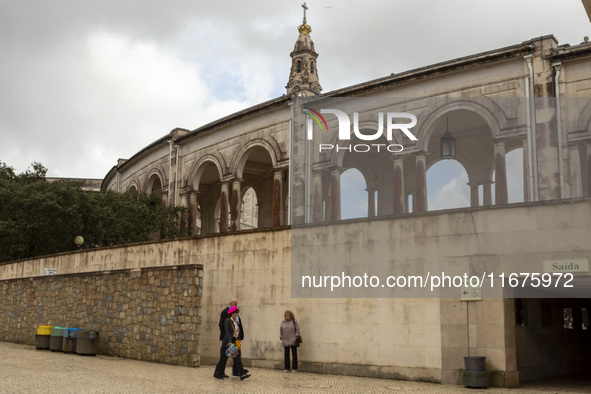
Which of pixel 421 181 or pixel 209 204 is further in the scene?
pixel 209 204

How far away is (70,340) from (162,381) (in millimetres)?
6647

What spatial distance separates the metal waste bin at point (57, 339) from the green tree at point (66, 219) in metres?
10.4

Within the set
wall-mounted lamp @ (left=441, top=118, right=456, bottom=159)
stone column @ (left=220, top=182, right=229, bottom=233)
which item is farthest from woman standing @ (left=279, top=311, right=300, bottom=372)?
stone column @ (left=220, top=182, right=229, bottom=233)

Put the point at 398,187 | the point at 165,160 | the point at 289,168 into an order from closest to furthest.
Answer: the point at 398,187, the point at 289,168, the point at 165,160

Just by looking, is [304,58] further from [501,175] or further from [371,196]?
[501,175]

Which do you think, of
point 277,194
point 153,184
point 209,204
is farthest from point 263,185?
point 277,194

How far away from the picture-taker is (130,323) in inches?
690

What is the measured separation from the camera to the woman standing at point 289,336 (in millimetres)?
14992

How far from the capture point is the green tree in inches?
1115

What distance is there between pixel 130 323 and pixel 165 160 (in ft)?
59.1

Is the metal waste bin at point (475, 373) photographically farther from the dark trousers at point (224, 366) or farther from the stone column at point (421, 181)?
the stone column at point (421, 181)

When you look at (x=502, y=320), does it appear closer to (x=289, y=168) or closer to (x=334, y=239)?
(x=334, y=239)

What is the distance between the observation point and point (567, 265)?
12.3 m

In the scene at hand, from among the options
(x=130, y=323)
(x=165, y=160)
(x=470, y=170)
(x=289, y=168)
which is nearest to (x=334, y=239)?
(x=130, y=323)
